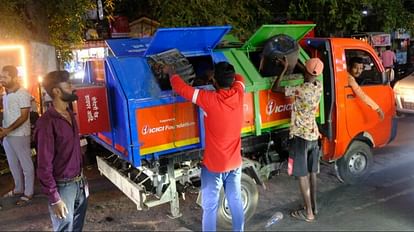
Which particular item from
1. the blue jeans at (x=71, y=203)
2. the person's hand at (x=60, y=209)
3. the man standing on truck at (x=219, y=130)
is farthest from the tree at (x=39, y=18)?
the person's hand at (x=60, y=209)

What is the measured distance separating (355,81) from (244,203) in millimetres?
2199

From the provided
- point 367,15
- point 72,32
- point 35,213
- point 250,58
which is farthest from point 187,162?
point 367,15

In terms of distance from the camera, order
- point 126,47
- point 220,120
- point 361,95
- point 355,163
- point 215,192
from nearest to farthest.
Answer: point 220,120
point 215,192
point 126,47
point 361,95
point 355,163

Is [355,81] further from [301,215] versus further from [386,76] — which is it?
[301,215]

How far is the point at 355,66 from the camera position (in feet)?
18.6

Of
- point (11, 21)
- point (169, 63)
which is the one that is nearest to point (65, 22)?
point (11, 21)

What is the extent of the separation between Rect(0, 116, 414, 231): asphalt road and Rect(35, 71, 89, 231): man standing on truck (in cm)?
171

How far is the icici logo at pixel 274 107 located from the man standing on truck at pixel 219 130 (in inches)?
38.7

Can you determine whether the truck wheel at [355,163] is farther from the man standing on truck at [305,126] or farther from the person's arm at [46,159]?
the person's arm at [46,159]

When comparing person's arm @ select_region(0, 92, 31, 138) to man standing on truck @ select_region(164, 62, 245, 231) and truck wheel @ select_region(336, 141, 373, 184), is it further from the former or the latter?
truck wheel @ select_region(336, 141, 373, 184)

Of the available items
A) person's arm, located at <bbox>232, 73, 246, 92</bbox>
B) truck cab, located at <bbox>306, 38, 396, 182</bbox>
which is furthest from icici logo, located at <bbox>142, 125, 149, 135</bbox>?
truck cab, located at <bbox>306, 38, 396, 182</bbox>

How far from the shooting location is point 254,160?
526 centimetres

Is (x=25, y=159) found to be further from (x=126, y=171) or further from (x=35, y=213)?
(x=126, y=171)

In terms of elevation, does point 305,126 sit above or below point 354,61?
below
